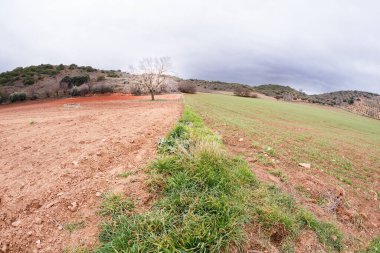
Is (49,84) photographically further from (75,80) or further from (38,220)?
(38,220)

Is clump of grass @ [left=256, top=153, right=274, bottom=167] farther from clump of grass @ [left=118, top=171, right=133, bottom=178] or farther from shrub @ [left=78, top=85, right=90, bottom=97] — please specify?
shrub @ [left=78, top=85, right=90, bottom=97]

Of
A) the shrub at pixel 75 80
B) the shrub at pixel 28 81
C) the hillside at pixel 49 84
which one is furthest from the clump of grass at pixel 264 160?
the shrub at pixel 28 81

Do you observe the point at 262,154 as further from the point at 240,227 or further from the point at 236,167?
the point at 240,227

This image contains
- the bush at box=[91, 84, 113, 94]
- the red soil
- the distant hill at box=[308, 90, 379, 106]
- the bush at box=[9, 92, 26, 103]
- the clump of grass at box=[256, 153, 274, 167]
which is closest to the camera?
the red soil

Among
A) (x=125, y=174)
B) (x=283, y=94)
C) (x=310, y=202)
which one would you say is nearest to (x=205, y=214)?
(x=125, y=174)

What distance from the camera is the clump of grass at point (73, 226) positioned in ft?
11.0

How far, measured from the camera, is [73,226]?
11.1 feet

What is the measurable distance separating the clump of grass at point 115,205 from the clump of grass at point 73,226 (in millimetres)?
288

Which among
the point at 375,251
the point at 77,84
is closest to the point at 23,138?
the point at 375,251

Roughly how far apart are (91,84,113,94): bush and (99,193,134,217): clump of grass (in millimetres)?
38473

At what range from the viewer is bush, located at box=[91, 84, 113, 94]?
3938 cm

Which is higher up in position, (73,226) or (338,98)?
(73,226)

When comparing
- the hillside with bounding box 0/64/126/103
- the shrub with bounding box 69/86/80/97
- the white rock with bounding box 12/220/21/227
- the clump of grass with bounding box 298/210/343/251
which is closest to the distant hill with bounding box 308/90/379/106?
the hillside with bounding box 0/64/126/103

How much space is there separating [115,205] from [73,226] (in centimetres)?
61
